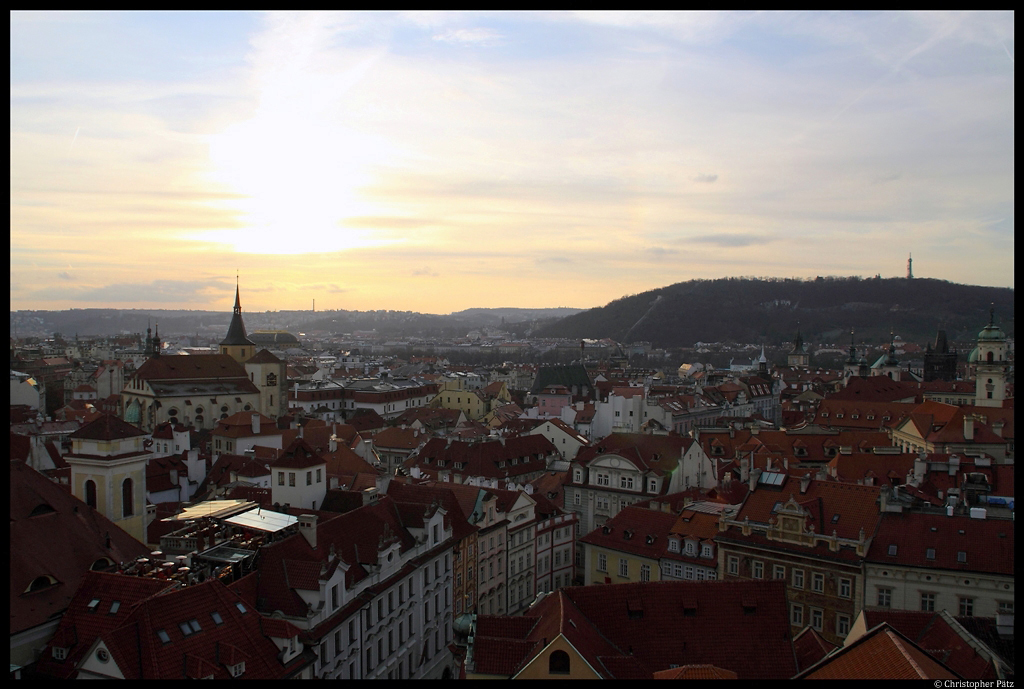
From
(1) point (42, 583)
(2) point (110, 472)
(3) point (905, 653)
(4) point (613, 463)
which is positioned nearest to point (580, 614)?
(3) point (905, 653)

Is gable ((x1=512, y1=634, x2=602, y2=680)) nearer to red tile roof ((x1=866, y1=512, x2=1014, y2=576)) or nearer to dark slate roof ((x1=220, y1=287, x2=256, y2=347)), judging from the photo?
red tile roof ((x1=866, y1=512, x2=1014, y2=576))

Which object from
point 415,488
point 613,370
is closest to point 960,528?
point 415,488

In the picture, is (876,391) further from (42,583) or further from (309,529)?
(42,583)

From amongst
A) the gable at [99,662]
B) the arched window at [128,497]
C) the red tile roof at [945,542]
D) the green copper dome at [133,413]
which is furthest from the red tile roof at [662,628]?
the green copper dome at [133,413]

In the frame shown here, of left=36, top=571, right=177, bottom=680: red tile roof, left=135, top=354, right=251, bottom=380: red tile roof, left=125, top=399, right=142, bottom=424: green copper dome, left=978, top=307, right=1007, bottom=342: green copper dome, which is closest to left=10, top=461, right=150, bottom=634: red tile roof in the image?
left=36, top=571, right=177, bottom=680: red tile roof

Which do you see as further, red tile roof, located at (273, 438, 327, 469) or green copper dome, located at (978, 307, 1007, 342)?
green copper dome, located at (978, 307, 1007, 342)

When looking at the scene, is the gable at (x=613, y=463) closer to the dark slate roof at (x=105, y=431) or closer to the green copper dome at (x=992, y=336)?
the dark slate roof at (x=105, y=431)
